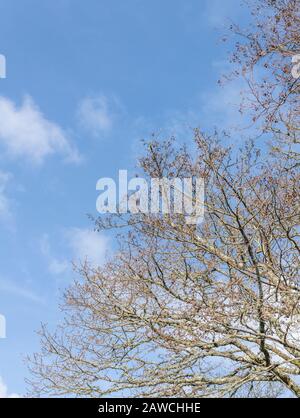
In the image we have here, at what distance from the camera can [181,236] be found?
12.0 metres

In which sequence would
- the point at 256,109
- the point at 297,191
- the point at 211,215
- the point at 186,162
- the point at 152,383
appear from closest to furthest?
1. the point at 256,109
2. the point at 297,191
3. the point at 152,383
4. the point at 186,162
5. the point at 211,215

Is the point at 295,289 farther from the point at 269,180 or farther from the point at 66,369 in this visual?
the point at 66,369

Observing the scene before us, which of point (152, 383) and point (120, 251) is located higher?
point (120, 251)

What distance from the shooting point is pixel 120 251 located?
487 inches

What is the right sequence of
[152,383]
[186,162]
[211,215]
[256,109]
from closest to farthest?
[256,109] → [152,383] → [186,162] → [211,215]

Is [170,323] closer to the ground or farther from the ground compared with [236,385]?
farther from the ground

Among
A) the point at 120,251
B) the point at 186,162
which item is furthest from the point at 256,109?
the point at 120,251

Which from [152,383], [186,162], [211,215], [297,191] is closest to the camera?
[297,191]

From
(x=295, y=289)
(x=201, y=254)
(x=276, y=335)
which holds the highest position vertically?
(x=201, y=254)

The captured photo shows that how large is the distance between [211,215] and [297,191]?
9.46 feet

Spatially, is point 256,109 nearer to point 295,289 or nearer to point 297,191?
point 297,191

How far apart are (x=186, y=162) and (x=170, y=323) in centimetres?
340

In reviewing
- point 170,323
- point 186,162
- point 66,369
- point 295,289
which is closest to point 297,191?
point 295,289

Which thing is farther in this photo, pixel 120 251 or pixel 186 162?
pixel 120 251
